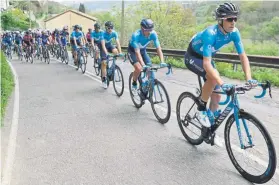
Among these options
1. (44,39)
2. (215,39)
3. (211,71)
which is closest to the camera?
(211,71)

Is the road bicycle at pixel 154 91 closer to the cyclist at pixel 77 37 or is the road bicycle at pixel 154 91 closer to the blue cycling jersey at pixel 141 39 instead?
the blue cycling jersey at pixel 141 39

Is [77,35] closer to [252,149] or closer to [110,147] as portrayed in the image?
[110,147]

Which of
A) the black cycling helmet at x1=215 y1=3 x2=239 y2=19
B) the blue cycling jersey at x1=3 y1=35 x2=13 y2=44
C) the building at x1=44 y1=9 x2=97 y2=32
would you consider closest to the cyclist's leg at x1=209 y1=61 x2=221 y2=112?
the black cycling helmet at x1=215 y1=3 x2=239 y2=19

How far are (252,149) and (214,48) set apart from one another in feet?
4.92

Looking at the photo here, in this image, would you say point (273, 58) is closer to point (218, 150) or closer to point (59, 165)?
point (218, 150)

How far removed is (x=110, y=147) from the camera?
508cm

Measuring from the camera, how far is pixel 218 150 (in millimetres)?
4824

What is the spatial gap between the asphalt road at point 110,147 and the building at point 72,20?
3238 inches

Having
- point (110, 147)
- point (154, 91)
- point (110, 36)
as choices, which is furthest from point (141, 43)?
point (110, 36)

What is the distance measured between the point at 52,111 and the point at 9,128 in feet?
4.63

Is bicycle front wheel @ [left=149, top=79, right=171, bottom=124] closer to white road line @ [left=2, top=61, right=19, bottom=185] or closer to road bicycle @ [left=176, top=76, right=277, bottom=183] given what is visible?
road bicycle @ [left=176, top=76, right=277, bottom=183]

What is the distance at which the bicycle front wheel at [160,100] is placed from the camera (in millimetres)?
6255

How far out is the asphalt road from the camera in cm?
404

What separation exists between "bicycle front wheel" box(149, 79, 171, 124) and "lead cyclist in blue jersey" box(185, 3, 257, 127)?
4.23 ft
